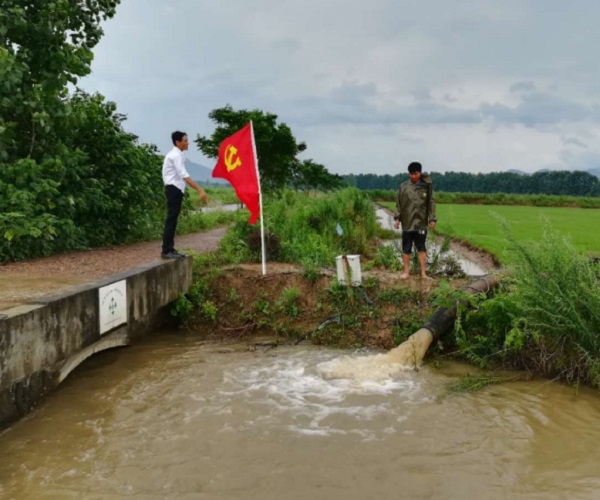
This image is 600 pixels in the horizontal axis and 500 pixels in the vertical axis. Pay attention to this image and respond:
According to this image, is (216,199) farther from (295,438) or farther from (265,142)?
(295,438)

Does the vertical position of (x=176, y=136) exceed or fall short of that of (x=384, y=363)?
it exceeds it

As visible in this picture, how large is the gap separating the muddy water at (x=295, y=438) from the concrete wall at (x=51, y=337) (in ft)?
0.80

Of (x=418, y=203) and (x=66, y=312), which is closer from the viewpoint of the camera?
(x=66, y=312)

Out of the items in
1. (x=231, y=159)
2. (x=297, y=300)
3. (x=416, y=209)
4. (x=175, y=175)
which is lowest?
(x=297, y=300)

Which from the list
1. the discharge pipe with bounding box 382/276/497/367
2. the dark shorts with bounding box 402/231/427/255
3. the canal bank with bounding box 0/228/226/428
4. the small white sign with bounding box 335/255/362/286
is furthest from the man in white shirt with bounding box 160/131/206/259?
the discharge pipe with bounding box 382/276/497/367

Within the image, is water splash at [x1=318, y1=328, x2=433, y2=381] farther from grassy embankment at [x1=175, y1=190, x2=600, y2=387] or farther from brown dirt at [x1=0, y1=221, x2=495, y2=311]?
brown dirt at [x1=0, y1=221, x2=495, y2=311]

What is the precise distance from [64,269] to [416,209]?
216 inches

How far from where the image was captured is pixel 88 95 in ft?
40.0

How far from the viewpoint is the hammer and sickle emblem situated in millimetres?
9055

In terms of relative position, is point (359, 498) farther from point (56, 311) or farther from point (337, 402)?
point (56, 311)

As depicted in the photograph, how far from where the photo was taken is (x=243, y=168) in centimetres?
901

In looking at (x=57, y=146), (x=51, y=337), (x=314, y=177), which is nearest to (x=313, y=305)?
(x=51, y=337)

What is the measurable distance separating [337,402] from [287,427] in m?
0.77

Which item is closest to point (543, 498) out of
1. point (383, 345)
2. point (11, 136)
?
point (383, 345)
